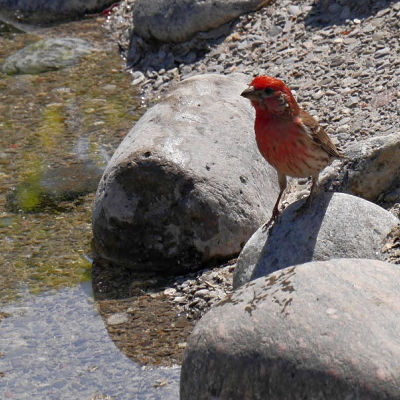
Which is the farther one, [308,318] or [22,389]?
[22,389]

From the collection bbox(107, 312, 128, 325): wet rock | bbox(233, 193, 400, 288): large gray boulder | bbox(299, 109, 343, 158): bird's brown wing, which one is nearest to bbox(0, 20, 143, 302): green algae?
bbox(107, 312, 128, 325): wet rock

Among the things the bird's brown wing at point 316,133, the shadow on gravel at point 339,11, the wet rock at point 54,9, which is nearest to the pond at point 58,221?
the wet rock at point 54,9

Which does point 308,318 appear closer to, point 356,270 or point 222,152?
point 356,270

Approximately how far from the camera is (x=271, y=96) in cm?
530

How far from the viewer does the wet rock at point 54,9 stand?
11883mm

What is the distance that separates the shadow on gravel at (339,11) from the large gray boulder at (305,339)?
501cm

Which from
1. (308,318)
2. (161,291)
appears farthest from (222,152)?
(308,318)

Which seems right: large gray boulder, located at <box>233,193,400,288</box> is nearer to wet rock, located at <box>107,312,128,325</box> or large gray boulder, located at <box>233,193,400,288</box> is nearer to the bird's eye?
the bird's eye

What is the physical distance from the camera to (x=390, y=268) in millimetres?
4355

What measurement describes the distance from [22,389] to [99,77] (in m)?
5.40

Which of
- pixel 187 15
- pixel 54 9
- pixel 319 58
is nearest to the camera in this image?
pixel 319 58

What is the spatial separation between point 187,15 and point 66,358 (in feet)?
16.8

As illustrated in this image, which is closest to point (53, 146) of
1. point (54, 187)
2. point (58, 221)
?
point (54, 187)

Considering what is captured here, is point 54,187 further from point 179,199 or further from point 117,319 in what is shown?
point 117,319
